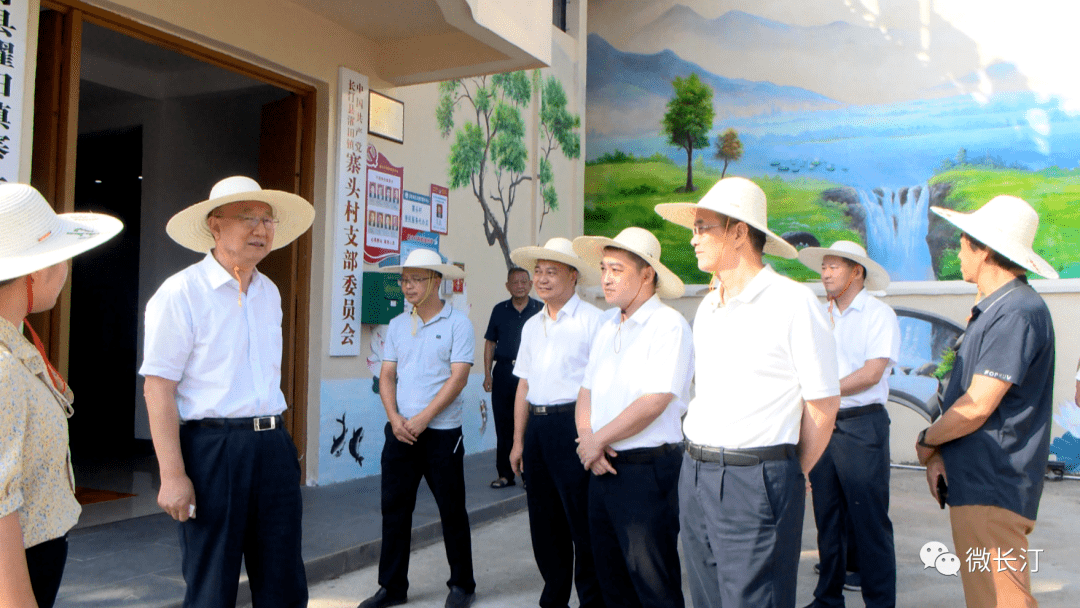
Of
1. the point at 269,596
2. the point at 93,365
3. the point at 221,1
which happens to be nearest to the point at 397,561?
the point at 269,596

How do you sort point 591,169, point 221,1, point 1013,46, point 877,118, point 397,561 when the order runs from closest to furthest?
point 397,561 → point 221,1 → point 1013,46 → point 877,118 → point 591,169

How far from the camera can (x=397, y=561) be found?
421 cm

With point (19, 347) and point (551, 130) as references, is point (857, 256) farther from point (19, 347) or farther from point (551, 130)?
Result: point (551, 130)

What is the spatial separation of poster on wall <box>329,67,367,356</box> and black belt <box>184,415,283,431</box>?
3.97 m

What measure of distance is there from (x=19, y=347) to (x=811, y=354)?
2046 mm

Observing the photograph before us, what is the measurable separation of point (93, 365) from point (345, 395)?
490 cm

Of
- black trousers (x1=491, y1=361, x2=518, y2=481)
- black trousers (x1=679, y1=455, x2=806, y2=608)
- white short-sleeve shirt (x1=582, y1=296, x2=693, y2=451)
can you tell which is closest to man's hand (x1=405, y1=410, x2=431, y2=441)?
white short-sleeve shirt (x1=582, y1=296, x2=693, y2=451)

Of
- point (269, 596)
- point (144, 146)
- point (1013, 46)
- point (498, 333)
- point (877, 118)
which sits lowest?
point (269, 596)

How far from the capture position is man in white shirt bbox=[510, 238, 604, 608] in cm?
384

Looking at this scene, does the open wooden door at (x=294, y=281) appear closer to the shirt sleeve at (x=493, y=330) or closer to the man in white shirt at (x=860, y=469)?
the shirt sleeve at (x=493, y=330)

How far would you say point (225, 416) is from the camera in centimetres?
268

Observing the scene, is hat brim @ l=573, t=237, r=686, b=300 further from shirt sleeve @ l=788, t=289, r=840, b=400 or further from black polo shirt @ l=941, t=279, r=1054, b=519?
black polo shirt @ l=941, t=279, r=1054, b=519

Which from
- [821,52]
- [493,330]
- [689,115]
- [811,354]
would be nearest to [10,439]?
[811,354]

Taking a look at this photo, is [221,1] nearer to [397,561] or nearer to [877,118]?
[397,561]
